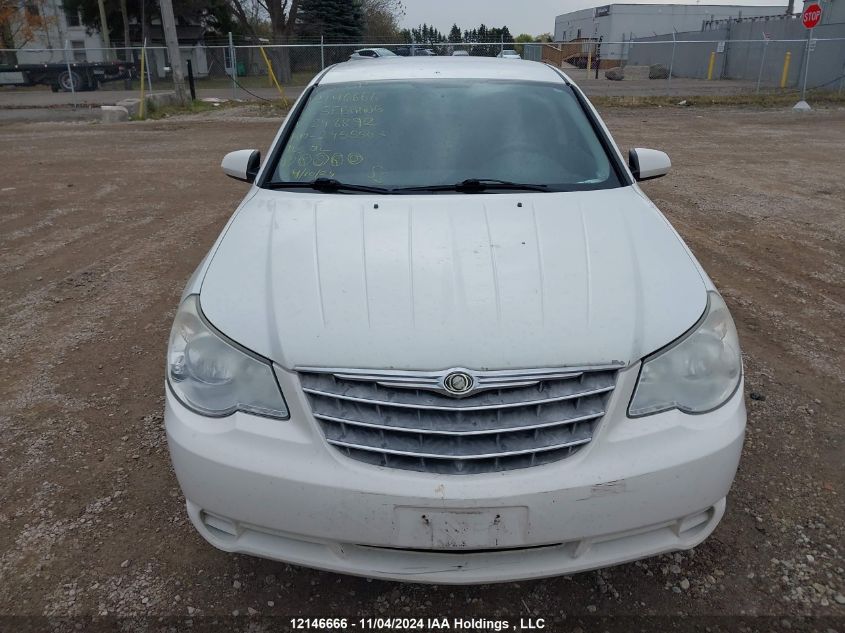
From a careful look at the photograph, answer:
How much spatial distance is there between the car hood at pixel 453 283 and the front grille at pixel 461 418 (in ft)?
0.16

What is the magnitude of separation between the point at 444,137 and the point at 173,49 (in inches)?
707

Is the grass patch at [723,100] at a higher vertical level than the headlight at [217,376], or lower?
higher

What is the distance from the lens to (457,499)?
1710 millimetres

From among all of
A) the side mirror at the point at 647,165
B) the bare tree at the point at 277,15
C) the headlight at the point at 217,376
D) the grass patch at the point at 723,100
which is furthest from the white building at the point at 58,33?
the headlight at the point at 217,376

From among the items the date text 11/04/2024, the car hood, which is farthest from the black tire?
the date text 11/04/2024

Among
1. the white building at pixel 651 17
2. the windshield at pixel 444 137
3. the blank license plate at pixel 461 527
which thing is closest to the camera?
the blank license plate at pixel 461 527

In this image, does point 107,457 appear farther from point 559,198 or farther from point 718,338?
point 718,338

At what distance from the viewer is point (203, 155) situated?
11117 mm

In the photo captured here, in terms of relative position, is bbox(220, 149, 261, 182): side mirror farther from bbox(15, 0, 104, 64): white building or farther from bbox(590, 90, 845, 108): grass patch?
bbox(15, 0, 104, 64): white building

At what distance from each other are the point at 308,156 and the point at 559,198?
122cm

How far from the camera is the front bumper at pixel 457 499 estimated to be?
173cm

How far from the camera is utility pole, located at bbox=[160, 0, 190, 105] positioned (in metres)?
17.6

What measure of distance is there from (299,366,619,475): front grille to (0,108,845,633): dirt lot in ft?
2.18

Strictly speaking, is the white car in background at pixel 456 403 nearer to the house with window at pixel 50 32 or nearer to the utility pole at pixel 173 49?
the utility pole at pixel 173 49
